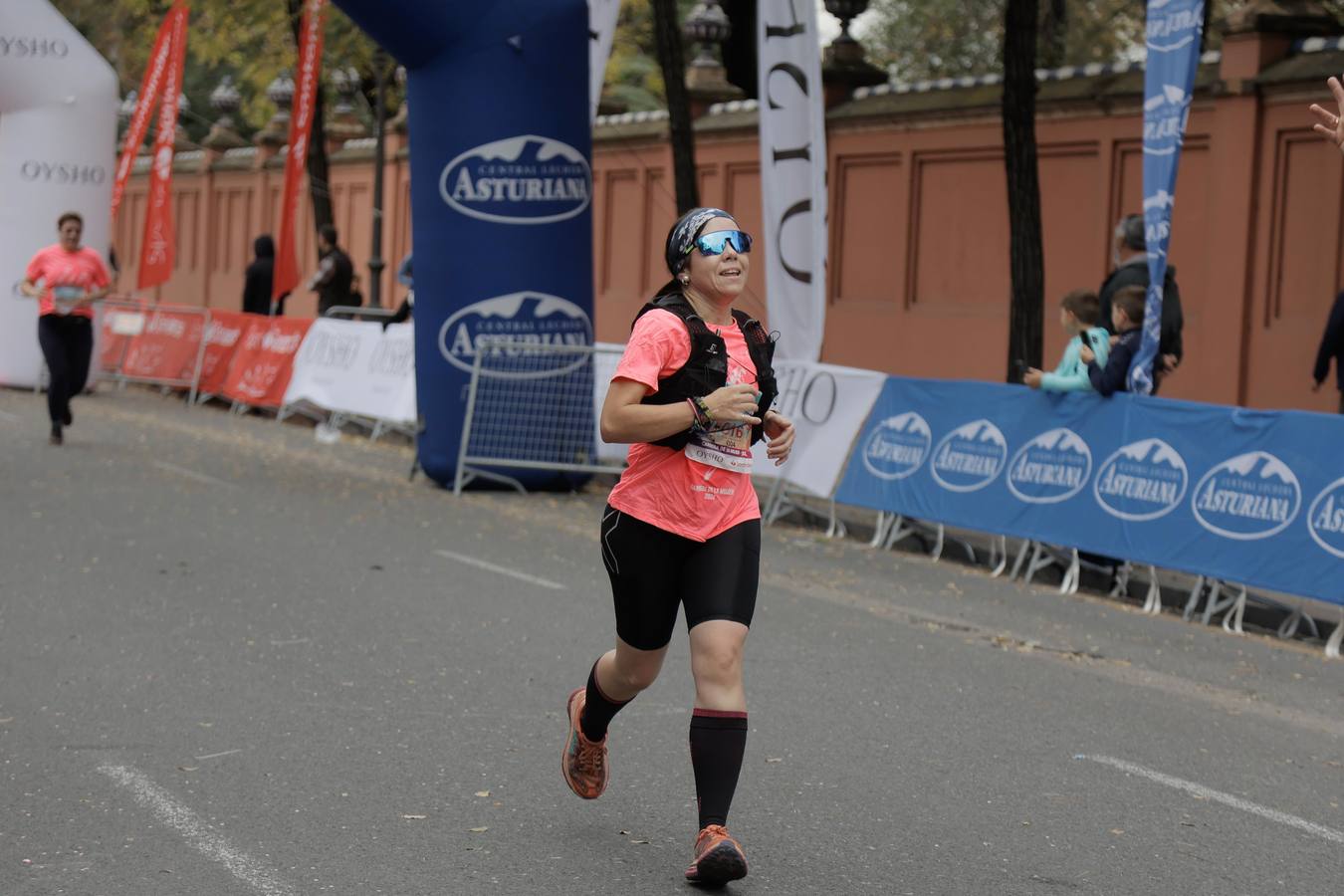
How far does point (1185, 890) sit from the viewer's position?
18.3 feet

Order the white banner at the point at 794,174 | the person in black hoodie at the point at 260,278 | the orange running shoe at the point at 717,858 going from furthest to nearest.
→ the person in black hoodie at the point at 260,278, the white banner at the point at 794,174, the orange running shoe at the point at 717,858

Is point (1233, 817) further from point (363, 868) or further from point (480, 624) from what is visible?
point (480, 624)

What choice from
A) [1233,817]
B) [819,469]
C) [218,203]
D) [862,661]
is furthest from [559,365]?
[218,203]

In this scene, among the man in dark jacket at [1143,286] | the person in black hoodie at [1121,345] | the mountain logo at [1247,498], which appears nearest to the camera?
the mountain logo at [1247,498]

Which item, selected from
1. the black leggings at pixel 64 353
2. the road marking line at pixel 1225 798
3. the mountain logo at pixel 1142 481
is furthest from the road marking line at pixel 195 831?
the black leggings at pixel 64 353

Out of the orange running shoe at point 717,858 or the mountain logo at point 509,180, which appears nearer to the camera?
the orange running shoe at point 717,858

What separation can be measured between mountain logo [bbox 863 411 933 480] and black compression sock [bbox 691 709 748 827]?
811cm

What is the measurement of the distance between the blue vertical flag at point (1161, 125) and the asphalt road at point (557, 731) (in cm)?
182

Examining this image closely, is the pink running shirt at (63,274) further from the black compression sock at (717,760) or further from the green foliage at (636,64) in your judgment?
the green foliage at (636,64)

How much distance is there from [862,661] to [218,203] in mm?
36544

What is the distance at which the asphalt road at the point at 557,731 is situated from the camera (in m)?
5.67

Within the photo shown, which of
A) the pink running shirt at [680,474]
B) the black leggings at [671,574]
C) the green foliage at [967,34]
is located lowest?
the black leggings at [671,574]

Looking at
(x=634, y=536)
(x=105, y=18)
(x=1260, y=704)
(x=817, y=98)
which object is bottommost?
(x=1260, y=704)

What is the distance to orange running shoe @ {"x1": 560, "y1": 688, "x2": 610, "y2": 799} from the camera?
19.7 feet
